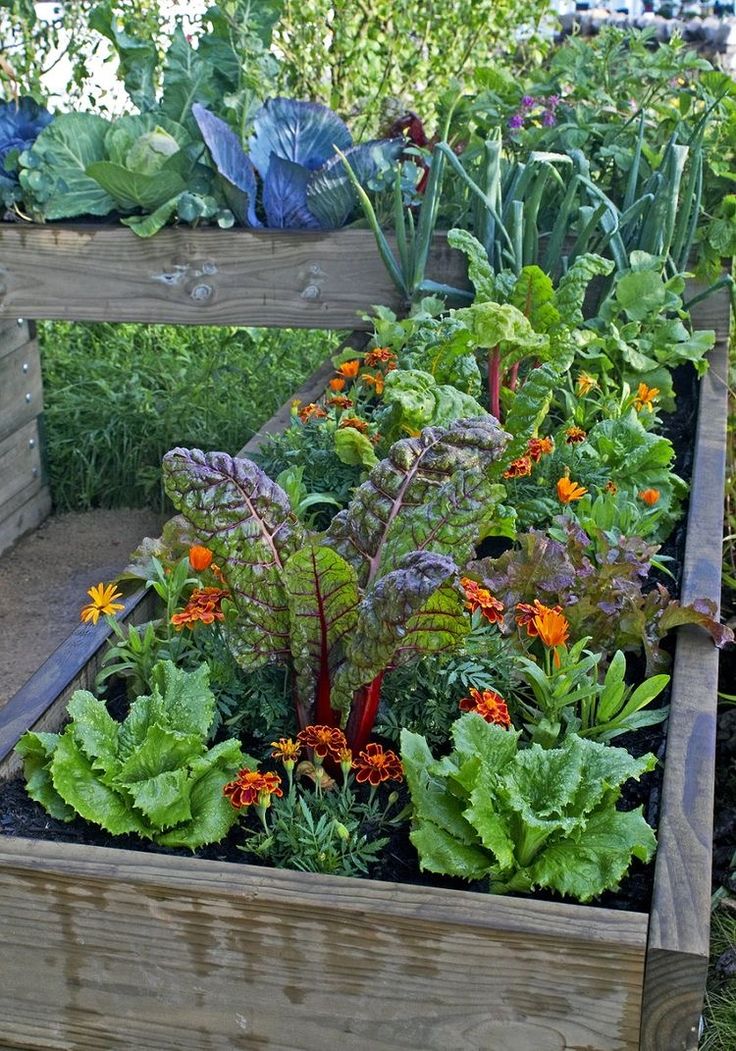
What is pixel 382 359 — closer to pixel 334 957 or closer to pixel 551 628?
pixel 551 628

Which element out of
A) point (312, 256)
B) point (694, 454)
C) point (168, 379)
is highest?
point (312, 256)

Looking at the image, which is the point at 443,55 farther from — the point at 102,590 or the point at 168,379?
the point at 102,590

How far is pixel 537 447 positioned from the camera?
2293 millimetres

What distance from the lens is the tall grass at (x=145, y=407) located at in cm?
434

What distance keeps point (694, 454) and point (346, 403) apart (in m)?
0.79

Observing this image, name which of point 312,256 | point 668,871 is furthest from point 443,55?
point 668,871

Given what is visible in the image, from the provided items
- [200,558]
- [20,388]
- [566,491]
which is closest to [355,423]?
[566,491]

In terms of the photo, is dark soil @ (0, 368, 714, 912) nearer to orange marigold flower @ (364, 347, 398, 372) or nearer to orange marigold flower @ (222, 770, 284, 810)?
orange marigold flower @ (222, 770, 284, 810)

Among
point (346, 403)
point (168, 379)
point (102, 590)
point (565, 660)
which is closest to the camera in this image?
point (565, 660)

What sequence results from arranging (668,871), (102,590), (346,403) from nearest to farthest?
(668,871) < (102,590) < (346,403)

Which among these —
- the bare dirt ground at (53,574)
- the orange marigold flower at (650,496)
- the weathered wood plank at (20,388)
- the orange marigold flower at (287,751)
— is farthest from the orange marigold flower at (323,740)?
the weathered wood plank at (20,388)

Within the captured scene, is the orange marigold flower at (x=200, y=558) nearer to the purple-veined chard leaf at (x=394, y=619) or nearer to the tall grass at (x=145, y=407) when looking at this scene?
the purple-veined chard leaf at (x=394, y=619)

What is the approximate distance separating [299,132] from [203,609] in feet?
6.61

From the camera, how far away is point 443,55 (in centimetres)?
550
